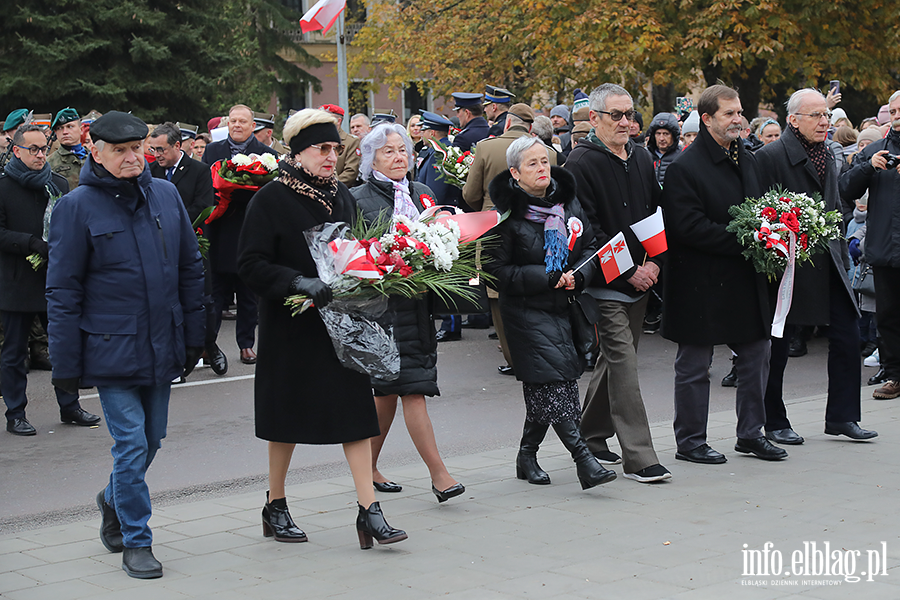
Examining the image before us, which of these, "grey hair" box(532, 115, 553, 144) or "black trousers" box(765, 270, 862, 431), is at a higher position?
"grey hair" box(532, 115, 553, 144)

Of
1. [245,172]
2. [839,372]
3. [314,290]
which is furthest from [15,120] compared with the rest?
[839,372]

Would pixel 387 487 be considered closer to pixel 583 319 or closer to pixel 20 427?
pixel 583 319

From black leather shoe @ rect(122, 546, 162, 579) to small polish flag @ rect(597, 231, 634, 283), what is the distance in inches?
121

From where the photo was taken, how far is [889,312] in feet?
32.1

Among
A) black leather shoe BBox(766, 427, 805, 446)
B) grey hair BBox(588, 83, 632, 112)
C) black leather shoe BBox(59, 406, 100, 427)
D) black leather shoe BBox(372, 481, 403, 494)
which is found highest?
grey hair BBox(588, 83, 632, 112)

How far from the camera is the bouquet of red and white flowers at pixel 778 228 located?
23.0 ft

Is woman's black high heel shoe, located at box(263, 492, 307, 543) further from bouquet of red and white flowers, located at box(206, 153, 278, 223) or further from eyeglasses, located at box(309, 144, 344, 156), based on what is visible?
bouquet of red and white flowers, located at box(206, 153, 278, 223)

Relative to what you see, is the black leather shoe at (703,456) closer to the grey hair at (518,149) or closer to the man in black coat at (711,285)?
the man in black coat at (711,285)

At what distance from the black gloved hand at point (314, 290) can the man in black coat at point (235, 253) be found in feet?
19.6

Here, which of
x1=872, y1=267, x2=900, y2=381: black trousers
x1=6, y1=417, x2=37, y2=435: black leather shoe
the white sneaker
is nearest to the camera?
x1=6, y1=417, x2=37, y2=435: black leather shoe

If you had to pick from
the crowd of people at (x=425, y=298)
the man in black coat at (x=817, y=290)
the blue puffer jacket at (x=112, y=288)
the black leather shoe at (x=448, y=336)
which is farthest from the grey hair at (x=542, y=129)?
the blue puffer jacket at (x=112, y=288)

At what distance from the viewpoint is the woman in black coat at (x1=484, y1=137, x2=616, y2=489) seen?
6578mm

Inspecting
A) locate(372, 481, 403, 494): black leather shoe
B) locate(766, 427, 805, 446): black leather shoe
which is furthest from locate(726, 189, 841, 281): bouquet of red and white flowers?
locate(372, 481, 403, 494): black leather shoe

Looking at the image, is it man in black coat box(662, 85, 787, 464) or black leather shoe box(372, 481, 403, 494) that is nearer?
black leather shoe box(372, 481, 403, 494)
